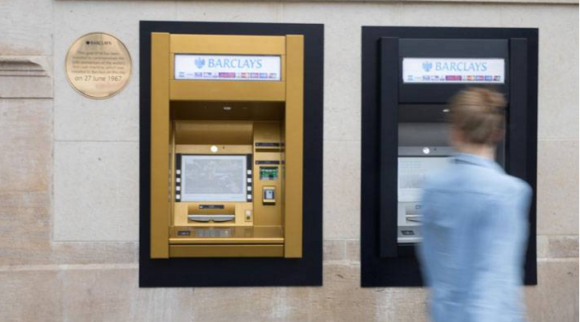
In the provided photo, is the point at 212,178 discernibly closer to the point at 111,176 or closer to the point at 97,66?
the point at 111,176

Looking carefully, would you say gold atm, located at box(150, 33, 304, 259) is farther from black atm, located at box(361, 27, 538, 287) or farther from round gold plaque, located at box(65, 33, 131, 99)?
black atm, located at box(361, 27, 538, 287)

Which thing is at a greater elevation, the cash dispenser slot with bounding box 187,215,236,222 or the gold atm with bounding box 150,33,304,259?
the gold atm with bounding box 150,33,304,259

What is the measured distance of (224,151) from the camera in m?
5.00

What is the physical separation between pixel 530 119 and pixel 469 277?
3395 millimetres

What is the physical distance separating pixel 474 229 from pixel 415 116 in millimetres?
3109

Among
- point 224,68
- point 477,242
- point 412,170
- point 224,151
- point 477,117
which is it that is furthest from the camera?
point 412,170

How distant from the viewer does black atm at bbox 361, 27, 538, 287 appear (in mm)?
5027

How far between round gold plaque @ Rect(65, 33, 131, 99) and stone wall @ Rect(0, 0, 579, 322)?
2.5 inches

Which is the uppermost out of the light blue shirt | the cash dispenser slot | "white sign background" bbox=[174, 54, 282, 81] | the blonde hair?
"white sign background" bbox=[174, 54, 282, 81]

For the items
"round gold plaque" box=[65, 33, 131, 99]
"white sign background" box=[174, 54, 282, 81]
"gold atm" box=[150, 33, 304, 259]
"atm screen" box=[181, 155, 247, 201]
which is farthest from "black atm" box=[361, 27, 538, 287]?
"round gold plaque" box=[65, 33, 131, 99]

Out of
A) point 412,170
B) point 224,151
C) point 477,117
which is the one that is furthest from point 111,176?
point 477,117

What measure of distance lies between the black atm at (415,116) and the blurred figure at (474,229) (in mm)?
2748

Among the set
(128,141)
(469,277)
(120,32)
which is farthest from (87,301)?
(469,277)

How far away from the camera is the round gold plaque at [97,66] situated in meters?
4.94
